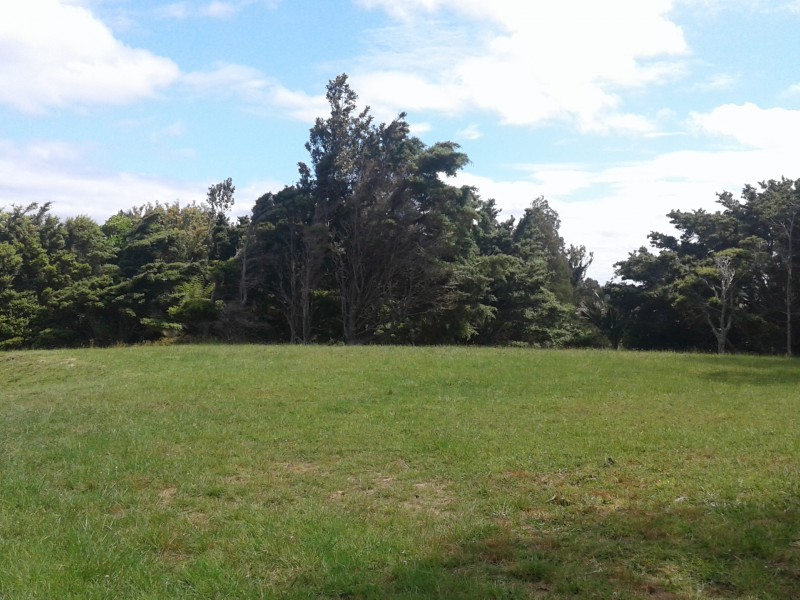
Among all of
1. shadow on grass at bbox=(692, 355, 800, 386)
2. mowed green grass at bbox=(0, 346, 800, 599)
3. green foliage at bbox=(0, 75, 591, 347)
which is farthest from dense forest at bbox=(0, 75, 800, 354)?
mowed green grass at bbox=(0, 346, 800, 599)

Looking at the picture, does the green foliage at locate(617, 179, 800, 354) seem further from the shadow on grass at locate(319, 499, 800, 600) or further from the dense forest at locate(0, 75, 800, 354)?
the shadow on grass at locate(319, 499, 800, 600)

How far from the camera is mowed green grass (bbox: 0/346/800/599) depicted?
513cm

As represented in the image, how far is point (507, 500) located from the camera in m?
7.15

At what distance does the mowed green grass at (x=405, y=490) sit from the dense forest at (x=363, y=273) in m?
23.0

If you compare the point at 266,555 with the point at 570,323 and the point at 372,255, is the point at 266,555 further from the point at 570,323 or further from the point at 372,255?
the point at 570,323

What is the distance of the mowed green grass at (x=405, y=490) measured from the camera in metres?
5.13

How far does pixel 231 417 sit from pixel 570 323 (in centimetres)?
3794

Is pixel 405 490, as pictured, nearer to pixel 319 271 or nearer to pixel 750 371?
pixel 750 371

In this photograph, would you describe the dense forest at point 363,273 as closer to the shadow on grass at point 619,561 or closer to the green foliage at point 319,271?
the green foliage at point 319,271

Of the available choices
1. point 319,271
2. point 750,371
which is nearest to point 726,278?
point 750,371

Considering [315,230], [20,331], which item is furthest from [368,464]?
[20,331]

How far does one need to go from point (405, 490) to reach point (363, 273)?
110 ft

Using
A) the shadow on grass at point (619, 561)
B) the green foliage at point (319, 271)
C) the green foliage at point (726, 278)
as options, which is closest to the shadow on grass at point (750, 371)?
the shadow on grass at point (619, 561)

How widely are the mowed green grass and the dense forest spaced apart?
2297 cm
